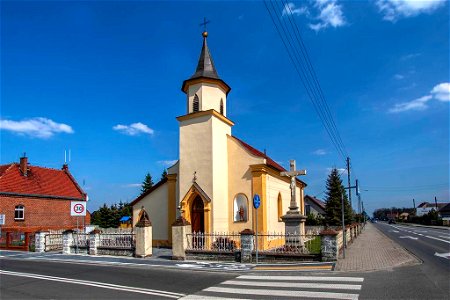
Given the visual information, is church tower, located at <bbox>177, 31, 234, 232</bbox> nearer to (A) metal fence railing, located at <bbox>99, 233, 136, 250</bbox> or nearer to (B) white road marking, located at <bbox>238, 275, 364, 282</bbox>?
(A) metal fence railing, located at <bbox>99, 233, 136, 250</bbox>

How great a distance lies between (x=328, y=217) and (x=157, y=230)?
79.8ft

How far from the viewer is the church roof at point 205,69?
21.3 metres

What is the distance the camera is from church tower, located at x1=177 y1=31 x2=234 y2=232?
783 inches

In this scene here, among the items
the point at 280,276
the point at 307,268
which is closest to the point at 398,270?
the point at 307,268

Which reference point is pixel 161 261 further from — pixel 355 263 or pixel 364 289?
pixel 364 289

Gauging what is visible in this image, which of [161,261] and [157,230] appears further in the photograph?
[157,230]

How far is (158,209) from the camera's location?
75.8 ft

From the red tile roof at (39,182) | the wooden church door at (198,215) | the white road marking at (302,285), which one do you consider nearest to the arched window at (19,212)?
the red tile roof at (39,182)

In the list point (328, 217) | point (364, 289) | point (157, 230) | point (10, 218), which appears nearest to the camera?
point (364, 289)

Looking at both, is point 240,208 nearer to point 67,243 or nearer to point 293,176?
point 293,176

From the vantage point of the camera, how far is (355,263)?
13.2 meters

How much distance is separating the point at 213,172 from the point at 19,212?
21250 millimetres

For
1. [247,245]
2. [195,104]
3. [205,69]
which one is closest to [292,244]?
[247,245]

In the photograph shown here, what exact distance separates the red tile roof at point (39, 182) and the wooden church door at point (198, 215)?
62.3ft
